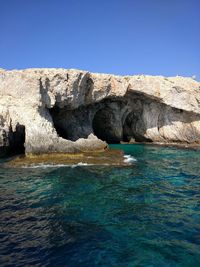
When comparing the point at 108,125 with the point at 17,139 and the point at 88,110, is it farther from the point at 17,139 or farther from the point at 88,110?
the point at 17,139

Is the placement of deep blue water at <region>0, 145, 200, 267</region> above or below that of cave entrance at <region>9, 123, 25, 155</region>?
below

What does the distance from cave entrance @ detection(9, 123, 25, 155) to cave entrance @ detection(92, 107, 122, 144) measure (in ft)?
58.8

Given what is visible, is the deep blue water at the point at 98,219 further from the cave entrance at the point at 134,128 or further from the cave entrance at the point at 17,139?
the cave entrance at the point at 134,128

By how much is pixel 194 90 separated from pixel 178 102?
9.67ft

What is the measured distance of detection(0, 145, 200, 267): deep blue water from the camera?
28.6 ft

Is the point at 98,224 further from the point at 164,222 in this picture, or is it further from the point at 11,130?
the point at 11,130

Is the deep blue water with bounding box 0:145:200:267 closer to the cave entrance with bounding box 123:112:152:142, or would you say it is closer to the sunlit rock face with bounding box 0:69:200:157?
the sunlit rock face with bounding box 0:69:200:157

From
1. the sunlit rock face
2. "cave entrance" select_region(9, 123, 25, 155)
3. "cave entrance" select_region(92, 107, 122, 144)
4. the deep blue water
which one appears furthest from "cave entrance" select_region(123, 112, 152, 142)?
the deep blue water

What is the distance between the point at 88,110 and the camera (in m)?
40.6

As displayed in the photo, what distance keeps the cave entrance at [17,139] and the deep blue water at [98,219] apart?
7.74m

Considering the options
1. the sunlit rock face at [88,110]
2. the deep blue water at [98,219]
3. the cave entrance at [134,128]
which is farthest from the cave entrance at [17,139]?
the cave entrance at [134,128]

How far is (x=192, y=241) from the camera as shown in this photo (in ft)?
31.9

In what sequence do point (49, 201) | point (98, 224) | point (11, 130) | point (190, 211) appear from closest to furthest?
point (98, 224)
point (190, 211)
point (49, 201)
point (11, 130)

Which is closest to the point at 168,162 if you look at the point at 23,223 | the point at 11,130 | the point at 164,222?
→ the point at 11,130
